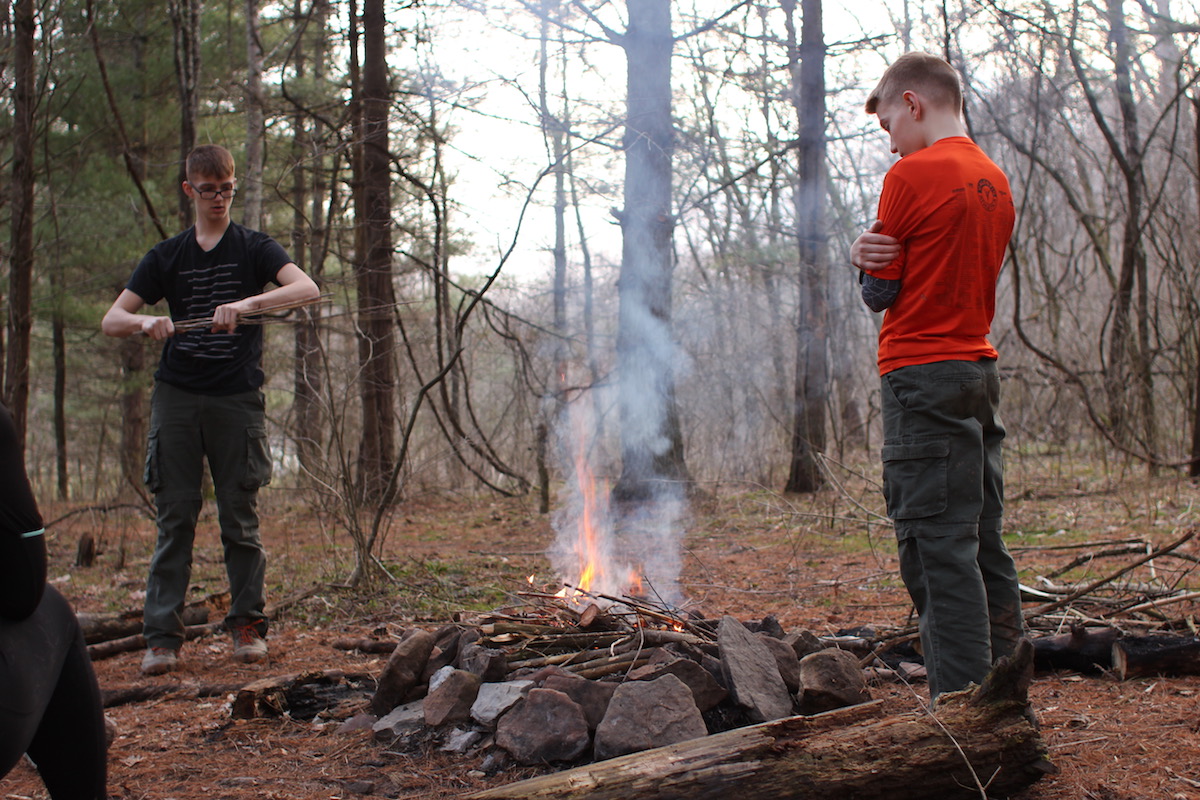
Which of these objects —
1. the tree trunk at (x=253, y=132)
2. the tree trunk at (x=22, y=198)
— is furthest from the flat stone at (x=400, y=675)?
the tree trunk at (x=253, y=132)

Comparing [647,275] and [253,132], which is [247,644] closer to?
[647,275]

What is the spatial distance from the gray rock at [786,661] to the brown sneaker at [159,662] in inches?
99.8

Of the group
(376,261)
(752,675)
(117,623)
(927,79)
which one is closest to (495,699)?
(752,675)

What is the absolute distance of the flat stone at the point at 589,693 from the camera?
2.67 m

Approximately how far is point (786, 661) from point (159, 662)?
8.66 ft

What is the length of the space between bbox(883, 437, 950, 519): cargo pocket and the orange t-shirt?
0.23 meters

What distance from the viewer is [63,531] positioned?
8.53m

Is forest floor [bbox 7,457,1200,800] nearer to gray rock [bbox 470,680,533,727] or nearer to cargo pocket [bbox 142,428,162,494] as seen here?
gray rock [bbox 470,680,533,727]

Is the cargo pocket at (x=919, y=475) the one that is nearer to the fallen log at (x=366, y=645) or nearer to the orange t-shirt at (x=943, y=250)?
the orange t-shirt at (x=943, y=250)

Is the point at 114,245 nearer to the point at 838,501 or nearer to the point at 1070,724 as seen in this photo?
the point at 838,501

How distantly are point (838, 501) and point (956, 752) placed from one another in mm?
5992

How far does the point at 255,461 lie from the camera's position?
3867mm

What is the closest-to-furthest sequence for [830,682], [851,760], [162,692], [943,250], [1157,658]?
[851,760]
[943,250]
[830,682]
[1157,658]
[162,692]

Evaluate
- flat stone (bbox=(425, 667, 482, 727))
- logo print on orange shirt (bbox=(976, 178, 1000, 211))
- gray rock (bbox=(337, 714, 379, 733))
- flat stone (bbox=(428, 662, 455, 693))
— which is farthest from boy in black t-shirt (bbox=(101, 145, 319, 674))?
logo print on orange shirt (bbox=(976, 178, 1000, 211))
